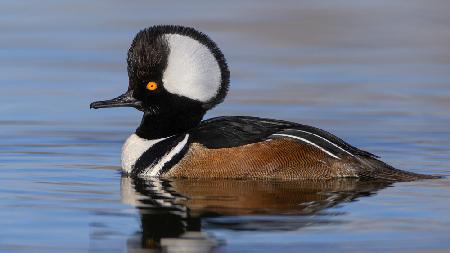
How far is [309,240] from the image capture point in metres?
9.20

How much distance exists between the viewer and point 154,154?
40.5 ft

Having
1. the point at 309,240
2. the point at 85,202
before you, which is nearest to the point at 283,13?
the point at 85,202

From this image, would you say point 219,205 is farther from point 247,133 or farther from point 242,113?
point 242,113

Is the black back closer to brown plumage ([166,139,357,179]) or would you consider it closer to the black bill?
brown plumage ([166,139,357,179])

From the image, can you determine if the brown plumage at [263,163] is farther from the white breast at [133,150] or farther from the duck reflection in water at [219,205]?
the white breast at [133,150]

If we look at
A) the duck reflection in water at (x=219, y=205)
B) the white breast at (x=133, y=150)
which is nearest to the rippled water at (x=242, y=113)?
the duck reflection in water at (x=219, y=205)

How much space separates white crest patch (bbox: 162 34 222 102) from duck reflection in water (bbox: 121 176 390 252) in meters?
Answer: 0.88

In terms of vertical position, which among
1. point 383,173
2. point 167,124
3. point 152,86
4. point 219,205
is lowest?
point 219,205

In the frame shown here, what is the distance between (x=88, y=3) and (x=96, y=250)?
14.5 metres

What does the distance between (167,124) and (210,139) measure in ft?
2.47

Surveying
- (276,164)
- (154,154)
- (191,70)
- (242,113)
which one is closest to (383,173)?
(276,164)

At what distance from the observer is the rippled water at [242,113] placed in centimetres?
954

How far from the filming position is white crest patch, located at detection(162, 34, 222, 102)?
39.6 feet

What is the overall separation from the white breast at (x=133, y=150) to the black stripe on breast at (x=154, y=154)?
5 cm
